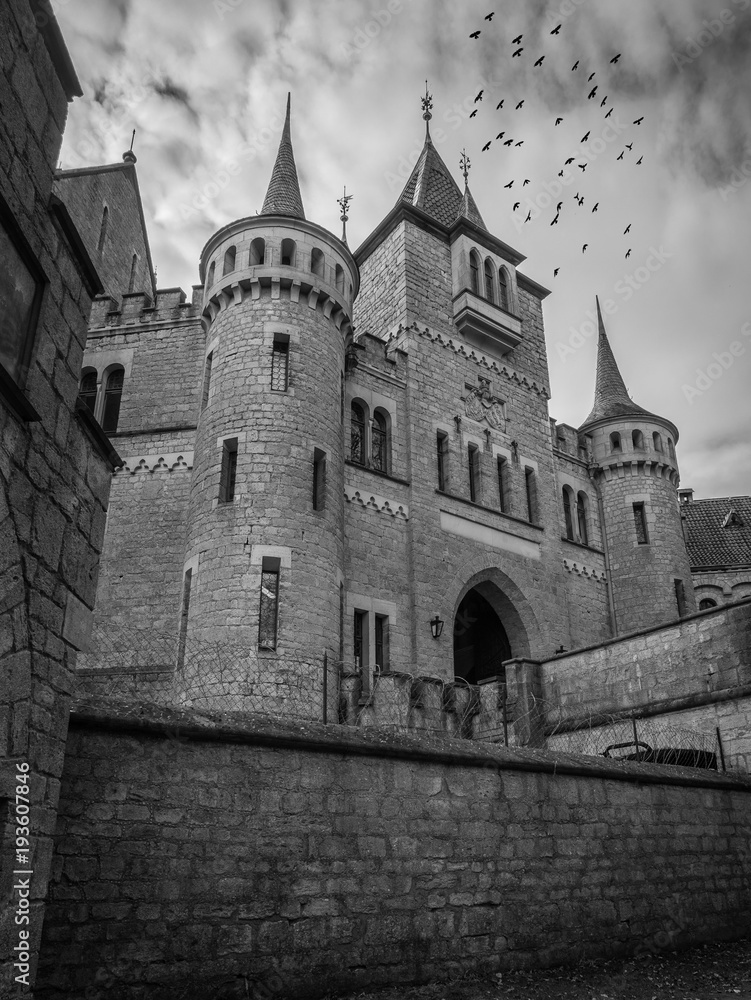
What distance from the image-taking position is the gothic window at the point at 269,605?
1433cm

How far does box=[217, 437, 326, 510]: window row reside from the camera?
1593cm

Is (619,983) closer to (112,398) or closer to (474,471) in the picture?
(474,471)

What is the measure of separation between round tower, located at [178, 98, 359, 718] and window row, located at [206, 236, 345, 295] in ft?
0.10

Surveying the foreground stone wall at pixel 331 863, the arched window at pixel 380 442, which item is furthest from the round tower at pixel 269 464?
the foreground stone wall at pixel 331 863

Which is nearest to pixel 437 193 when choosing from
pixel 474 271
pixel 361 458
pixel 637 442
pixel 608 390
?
pixel 474 271

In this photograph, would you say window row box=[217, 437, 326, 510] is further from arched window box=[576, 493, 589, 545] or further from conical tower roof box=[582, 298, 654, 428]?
conical tower roof box=[582, 298, 654, 428]

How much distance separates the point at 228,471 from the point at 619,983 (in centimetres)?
1124

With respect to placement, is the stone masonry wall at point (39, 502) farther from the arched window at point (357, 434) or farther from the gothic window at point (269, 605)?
the arched window at point (357, 434)

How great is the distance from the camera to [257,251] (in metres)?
17.8

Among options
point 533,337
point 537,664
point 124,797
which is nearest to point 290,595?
point 537,664

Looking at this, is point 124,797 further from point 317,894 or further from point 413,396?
point 413,396

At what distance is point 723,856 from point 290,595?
7969 millimetres

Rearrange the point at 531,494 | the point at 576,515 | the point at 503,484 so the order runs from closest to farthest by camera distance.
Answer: the point at 503,484, the point at 531,494, the point at 576,515

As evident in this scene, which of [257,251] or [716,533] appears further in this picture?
[716,533]
